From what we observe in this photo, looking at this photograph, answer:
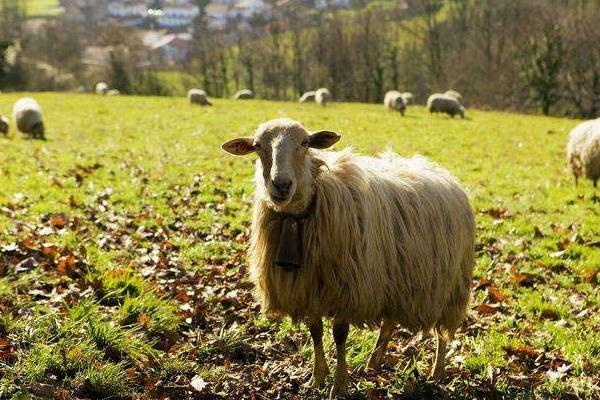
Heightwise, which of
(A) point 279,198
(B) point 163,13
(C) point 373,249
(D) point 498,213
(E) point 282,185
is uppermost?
(B) point 163,13

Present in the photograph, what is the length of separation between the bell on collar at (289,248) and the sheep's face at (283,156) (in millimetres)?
206

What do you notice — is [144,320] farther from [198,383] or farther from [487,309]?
[487,309]

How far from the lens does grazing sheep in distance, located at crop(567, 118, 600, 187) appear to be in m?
11.5

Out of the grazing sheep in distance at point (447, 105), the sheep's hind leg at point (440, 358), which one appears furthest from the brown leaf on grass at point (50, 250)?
the grazing sheep in distance at point (447, 105)

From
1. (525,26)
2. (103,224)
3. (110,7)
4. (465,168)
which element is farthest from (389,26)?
→ (110,7)

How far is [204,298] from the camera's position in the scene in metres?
6.07

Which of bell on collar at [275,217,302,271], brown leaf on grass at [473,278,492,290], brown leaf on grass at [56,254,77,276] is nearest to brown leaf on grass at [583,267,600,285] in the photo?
brown leaf on grass at [473,278,492,290]

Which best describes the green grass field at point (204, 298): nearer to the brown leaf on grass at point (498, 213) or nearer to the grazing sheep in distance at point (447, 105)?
the brown leaf on grass at point (498, 213)

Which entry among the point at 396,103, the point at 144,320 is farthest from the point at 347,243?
the point at 396,103

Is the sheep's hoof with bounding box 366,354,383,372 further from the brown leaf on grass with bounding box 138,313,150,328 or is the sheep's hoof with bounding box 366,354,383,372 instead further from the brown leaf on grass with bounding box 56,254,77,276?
the brown leaf on grass with bounding box 56,254,77,276

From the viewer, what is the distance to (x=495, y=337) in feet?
18.1

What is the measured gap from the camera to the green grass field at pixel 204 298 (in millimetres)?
4551

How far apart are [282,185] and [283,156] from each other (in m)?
0.27

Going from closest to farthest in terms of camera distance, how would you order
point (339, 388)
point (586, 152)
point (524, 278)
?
point (339, 388) → point (524, 278) → point (586, 152)
